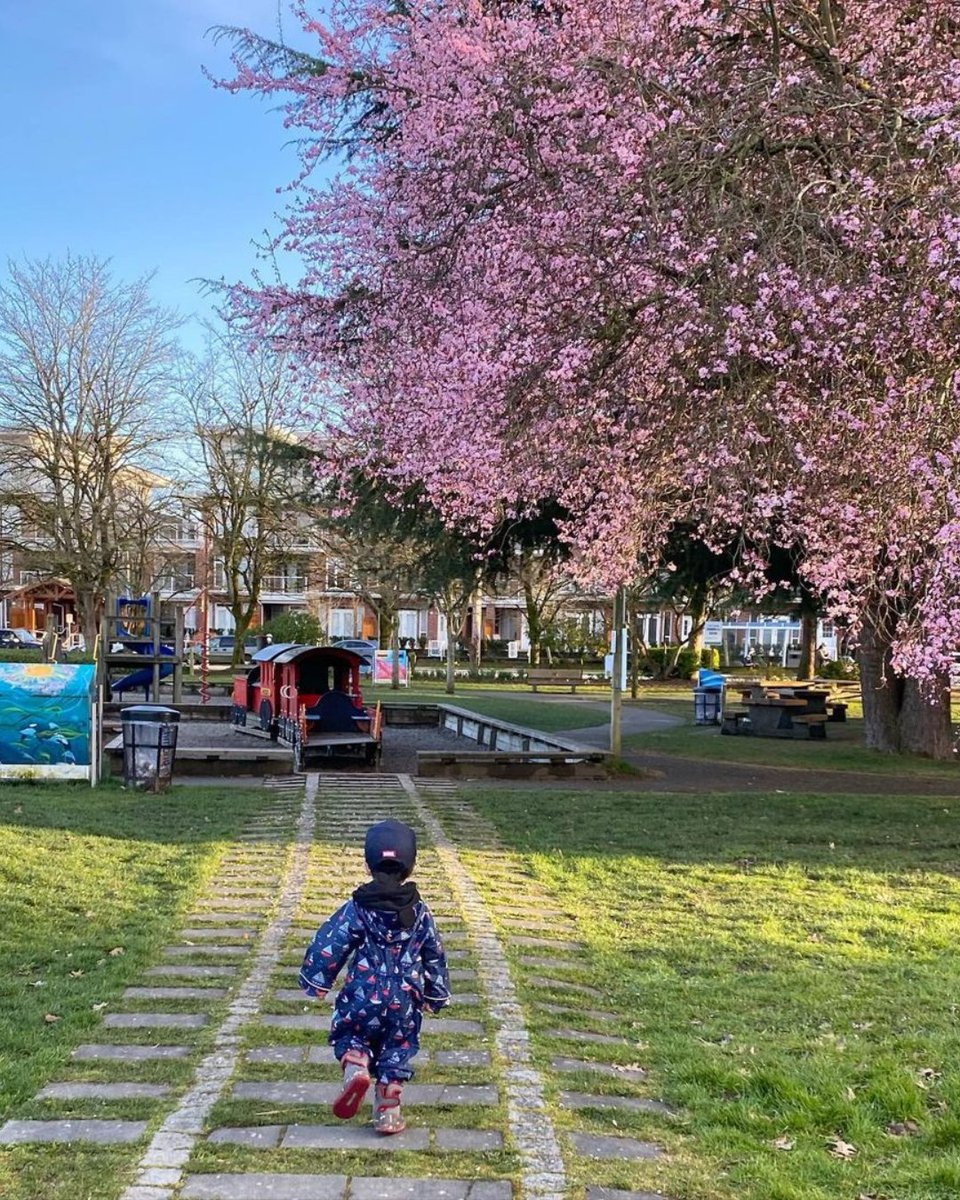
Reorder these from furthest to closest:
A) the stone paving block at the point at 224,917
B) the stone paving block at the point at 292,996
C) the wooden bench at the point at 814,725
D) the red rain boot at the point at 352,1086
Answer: the wooden bench at the point at 814,725
the stone paving block at the point at 224,917
the stone paving block at the point at 292,996
the red rain boot at the point at 352,1086

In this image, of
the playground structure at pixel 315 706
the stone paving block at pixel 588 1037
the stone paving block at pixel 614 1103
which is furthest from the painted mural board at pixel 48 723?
the stone paving block at pixel 614 1103

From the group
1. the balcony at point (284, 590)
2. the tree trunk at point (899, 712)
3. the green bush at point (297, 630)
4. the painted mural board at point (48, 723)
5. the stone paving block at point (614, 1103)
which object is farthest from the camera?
the balcony at point (284, 590)

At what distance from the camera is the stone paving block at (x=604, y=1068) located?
4641mm

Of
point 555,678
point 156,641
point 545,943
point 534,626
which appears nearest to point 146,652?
point 156,641

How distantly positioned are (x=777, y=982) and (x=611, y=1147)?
2.51 m

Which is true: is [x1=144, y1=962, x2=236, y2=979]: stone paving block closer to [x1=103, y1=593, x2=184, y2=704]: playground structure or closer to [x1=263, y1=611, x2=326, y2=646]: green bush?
[x1=103, y1=593, x2=184, y2=704]: playground structure

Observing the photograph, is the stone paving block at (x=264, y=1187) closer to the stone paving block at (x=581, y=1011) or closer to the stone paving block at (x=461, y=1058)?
the stone paving block at (x=461, y=1058)

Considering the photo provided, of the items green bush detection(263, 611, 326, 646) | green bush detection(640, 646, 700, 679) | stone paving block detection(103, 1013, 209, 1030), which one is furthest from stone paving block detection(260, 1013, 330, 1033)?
green bush detection(640, 646, 700, 679)

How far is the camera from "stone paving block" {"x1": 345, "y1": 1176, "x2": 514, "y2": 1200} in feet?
11.3

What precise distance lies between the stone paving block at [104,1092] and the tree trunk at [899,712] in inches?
655

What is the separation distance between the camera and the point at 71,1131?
3.85 m

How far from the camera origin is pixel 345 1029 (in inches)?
162

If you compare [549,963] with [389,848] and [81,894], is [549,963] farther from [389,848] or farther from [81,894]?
[81,894]

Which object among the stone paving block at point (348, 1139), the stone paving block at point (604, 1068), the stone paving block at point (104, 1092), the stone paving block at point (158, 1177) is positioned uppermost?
the stone paving block at point (158, 1177)
